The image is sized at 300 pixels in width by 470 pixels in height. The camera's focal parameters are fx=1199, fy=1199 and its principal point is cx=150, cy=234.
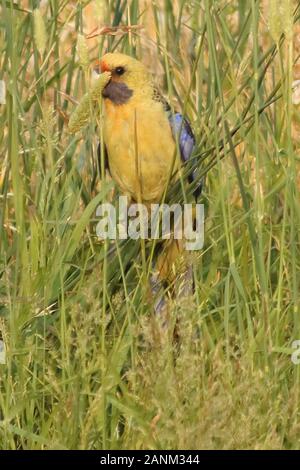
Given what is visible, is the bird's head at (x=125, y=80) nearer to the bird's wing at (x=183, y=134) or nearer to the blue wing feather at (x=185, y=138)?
the bird's wing at (x=183, y=134)

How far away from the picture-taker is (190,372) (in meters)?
2.06

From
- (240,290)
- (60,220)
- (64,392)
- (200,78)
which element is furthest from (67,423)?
(200,78)

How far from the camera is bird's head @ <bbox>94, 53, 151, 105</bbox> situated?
10.6ft

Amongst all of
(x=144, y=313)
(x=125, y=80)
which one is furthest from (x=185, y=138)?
(x=144, y=313)

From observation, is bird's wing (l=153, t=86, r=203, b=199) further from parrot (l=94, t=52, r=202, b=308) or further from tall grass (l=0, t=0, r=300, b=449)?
tall grass (l=0, t=0, r=300, b=449)

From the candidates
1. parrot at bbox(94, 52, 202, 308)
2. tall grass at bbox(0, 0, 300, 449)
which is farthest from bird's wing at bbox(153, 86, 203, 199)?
tall grass at bbox(0, 0, 300, 449)

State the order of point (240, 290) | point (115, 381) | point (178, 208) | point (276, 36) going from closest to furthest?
point (276, 36) < point (115, 381) < point (240, 290) < point (178, 208)

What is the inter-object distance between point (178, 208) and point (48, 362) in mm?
561

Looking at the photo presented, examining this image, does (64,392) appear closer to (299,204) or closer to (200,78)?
(299,204)

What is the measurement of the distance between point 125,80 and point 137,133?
17cm

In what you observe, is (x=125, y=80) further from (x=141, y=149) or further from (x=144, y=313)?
(x=144, y=313)

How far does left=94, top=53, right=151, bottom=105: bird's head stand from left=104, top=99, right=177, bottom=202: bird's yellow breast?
5 centimetres

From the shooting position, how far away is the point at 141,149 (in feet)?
10.6

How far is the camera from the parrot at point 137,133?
3213mm
